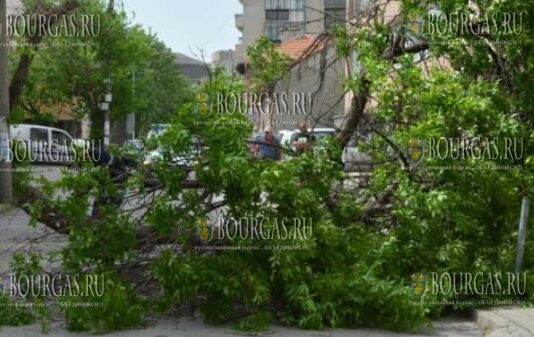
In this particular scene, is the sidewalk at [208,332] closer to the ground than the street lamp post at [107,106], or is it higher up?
closer to the ground

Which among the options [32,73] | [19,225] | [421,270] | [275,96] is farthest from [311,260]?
[32,73]

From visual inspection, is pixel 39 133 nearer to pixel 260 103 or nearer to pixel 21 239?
pixel 21 239

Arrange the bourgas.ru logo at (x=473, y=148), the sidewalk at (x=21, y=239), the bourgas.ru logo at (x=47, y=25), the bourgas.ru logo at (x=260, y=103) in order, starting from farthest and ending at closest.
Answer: the bourgas.ru logo at (x=47, y=25)
the sidewalk at (x=21, y=239)
the bourgas.ru logo at (x=473, y=148)
the bourgas.ru logo at (x=260, y=103)

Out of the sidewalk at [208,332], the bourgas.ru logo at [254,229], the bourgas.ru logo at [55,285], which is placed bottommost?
the sidewalk at [208,332]

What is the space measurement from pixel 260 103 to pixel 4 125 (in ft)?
27.6

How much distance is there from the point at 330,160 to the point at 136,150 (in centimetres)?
203

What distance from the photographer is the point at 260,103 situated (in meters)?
11.0

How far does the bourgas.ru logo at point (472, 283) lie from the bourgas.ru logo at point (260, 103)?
95.3 inches

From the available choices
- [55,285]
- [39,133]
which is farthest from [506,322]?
[39,133]

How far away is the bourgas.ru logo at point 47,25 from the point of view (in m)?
13.3

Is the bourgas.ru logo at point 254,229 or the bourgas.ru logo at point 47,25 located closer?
the bourgas.ru logo at point 254,229

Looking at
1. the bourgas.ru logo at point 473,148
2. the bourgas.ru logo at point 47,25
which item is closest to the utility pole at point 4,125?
the bourgas.ru logo at point 47,25

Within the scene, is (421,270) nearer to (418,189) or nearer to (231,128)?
(418,189)

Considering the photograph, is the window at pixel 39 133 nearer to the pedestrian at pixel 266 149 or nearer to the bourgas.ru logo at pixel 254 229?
the pedestrian at pixel 266 149
